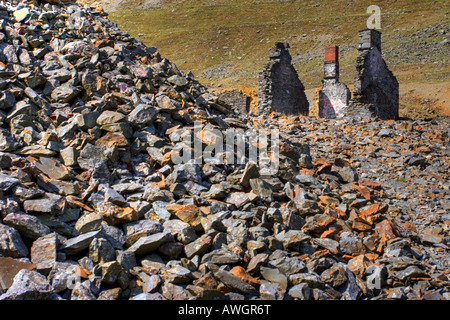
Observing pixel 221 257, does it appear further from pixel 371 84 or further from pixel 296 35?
pixel 296 35

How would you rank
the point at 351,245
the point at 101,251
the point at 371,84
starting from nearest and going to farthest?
the point at 101,251 → the point at 351,245 → the point at 371,84

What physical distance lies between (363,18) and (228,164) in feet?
129

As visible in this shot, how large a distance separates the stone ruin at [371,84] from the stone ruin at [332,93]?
137 cm

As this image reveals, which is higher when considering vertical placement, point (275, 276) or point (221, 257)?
point (221, 257)

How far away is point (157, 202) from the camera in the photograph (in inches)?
204

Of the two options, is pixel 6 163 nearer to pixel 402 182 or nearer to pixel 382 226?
pixel 382 226

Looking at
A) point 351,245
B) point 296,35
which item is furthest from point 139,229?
point 296,35

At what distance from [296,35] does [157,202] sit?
3852cm

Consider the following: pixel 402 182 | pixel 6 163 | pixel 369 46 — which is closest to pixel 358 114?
pixel 369 46

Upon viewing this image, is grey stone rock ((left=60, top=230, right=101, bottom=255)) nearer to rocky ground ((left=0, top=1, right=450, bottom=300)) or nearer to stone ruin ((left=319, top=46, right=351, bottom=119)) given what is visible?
rocky ground ((left=0, top=1, right=450, bottom=300))

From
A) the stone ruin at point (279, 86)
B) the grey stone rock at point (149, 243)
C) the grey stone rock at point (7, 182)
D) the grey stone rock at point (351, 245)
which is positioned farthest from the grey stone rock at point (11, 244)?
the stone ruin at point (279, 86)

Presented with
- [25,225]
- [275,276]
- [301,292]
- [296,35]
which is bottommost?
[301,292]

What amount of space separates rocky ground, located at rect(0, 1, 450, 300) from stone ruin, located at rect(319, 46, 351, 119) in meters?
9.10

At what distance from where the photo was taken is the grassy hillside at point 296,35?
28188 mm
